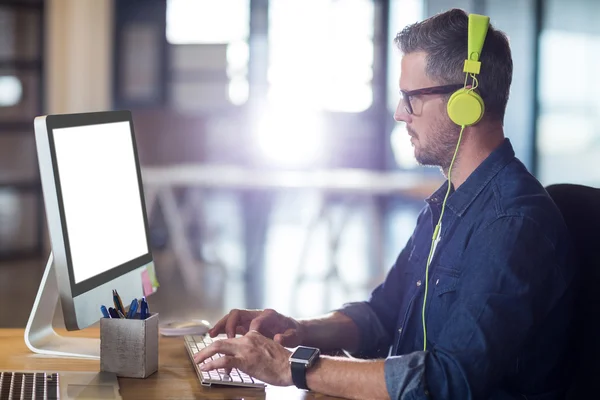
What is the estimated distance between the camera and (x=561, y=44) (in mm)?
7973

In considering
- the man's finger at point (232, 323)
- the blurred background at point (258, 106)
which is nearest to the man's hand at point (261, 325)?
the man's finger at point (232, 323)

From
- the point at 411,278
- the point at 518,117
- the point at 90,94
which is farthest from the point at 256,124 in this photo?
the point at 411,278

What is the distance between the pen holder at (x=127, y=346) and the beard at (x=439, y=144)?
0.57 metres

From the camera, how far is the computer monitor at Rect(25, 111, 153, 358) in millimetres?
1314

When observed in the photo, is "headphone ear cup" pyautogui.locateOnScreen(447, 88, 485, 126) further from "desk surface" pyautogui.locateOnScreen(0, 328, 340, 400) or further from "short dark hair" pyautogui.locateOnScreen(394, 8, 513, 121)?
"desk surface" pyautogui.locateOnScreen(0, 328, 340, 400)

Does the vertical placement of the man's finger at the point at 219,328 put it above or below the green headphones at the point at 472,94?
below

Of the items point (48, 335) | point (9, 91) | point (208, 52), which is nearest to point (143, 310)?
point (48, 335)

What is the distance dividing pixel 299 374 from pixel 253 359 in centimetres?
8

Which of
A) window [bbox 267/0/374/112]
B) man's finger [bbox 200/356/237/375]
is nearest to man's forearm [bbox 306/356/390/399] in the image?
man's finger [bbox 200/356/237/375]

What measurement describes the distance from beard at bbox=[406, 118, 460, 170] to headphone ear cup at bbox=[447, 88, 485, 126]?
43mm

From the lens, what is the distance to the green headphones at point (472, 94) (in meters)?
1.37

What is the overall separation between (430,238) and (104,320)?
66 cm

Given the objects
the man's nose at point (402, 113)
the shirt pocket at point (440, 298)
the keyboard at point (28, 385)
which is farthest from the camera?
the man's nose at point (402, 113)

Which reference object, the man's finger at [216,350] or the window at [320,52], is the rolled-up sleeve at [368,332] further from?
the window at [320,52]
